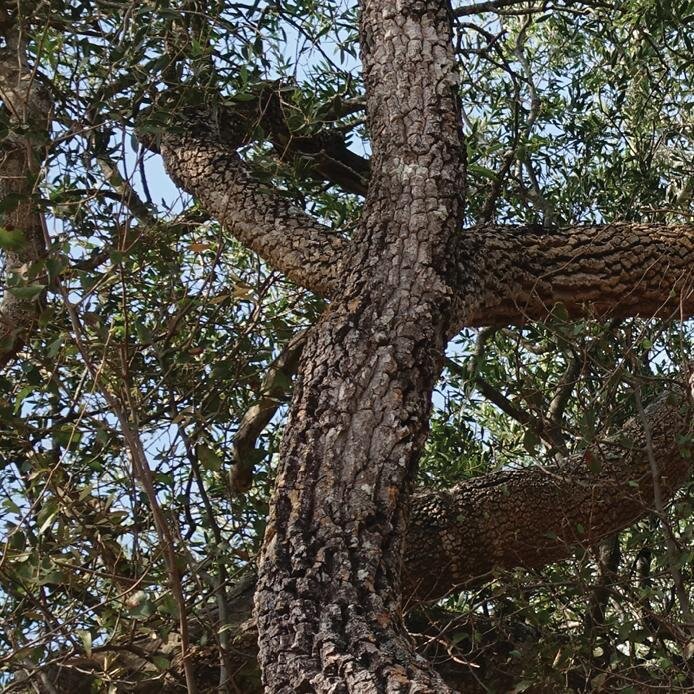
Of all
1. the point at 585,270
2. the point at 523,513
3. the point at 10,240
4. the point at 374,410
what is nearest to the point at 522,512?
the point at 523,513

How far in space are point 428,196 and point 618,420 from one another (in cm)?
237

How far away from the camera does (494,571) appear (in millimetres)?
3613

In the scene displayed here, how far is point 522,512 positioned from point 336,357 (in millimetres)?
1596

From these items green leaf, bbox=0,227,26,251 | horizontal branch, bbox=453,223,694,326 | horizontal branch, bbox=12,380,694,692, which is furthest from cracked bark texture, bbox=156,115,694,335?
green leaf, bbox=0,227,26,251

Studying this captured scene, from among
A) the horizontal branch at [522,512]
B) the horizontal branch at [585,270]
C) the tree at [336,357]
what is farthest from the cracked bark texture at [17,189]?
the horizontal branch at [522,512]

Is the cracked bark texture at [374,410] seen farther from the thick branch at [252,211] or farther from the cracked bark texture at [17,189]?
the cracked bark texture at [17,189]

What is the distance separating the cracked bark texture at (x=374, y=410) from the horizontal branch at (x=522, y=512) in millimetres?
1309

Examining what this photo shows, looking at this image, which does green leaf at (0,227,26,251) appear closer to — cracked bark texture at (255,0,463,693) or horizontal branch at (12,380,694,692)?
cracked bark texture at (255,0,463,693)

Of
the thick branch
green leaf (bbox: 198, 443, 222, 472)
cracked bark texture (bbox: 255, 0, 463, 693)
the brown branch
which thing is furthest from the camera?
the brown branch

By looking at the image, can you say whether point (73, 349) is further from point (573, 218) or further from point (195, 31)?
point (573, 218)

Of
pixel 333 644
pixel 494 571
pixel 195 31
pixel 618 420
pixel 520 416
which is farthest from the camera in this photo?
pixel 618 420

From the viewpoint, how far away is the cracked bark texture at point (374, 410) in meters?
2.12

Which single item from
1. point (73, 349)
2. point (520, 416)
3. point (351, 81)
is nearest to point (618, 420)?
point (520, 416)

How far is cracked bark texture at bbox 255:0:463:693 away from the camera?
212 cm
